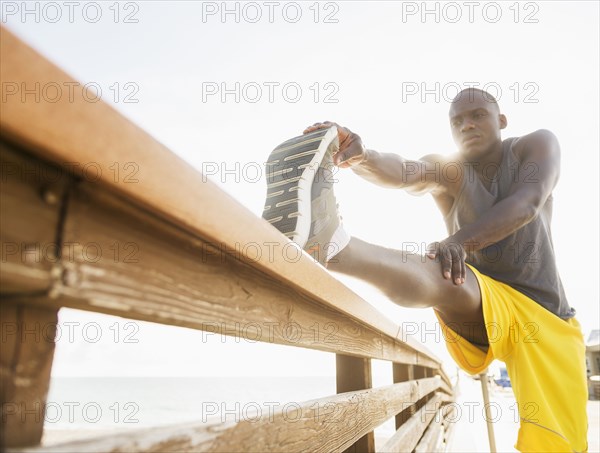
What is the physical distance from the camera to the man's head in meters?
2.66

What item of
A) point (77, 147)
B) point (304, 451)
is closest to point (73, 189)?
point (77, 147)

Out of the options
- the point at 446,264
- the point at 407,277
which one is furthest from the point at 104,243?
the point at 446,264

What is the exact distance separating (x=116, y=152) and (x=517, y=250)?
2.39 m

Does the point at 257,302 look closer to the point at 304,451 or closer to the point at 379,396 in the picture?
the point at 304,451

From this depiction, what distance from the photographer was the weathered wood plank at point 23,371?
36 centimetres

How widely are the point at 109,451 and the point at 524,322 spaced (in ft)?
7.25

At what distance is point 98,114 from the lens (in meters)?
0.37

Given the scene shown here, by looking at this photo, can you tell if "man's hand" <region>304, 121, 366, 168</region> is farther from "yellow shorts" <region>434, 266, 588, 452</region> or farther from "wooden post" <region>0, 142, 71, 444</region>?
"wooden post" <region>0, 142, 71, 444</region>

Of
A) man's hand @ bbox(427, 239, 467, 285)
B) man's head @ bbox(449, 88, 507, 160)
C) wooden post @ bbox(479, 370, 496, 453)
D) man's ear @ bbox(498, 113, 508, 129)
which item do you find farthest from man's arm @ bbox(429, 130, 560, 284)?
wooden post @ bbox(479, 370, 496, 453)

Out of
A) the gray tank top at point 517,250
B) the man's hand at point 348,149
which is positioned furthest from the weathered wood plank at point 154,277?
the gray tank top at point 517,250

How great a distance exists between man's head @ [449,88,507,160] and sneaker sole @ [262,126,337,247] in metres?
1.55

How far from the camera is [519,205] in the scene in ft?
6.57

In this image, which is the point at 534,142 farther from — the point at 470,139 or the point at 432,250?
the point at 432,250

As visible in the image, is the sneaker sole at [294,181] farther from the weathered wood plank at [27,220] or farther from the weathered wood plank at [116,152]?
the weathered wood plank at [27,220]
